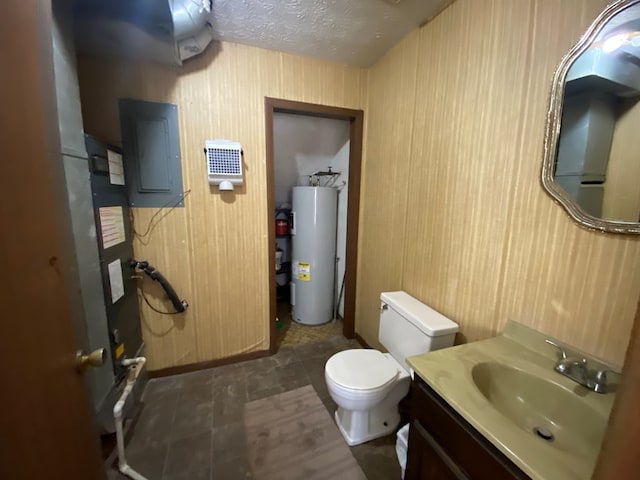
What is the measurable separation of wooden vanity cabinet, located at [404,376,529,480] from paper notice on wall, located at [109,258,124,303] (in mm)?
1638

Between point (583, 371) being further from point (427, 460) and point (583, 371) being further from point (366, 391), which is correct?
point (366, 391)

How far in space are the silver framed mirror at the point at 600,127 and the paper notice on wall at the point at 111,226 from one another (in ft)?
6.89

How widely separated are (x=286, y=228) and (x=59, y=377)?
2680 mm

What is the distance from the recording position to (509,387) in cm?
99

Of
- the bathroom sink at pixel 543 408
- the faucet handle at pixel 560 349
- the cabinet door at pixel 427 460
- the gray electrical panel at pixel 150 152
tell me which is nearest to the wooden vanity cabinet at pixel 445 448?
the cabinet door at pixel 427 460

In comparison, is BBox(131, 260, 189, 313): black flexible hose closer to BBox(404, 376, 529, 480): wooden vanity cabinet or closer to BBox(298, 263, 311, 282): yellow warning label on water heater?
BBox(298, 263, 311, 282): yellow warning label on water heater

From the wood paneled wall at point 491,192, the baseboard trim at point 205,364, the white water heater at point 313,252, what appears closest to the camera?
the wood paneled wall at point 491,192

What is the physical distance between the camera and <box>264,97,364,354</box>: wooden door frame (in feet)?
6.55

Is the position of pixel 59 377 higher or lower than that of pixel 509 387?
higher

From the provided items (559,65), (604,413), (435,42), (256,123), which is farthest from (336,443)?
(435,42)

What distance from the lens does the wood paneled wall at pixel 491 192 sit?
912mm

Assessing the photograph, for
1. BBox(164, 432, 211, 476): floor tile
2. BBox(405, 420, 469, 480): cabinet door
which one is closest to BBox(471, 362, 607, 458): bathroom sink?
BBox(405, 420, 469, 480): cabinet door

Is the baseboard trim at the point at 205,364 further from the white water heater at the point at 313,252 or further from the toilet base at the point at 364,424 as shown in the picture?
the toilet base at the point at 364,424

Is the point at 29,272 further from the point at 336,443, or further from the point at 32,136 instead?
the point at 336,443
